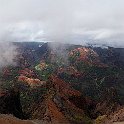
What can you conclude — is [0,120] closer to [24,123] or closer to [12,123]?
[12,123]

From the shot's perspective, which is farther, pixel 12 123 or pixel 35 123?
pixel 35 123

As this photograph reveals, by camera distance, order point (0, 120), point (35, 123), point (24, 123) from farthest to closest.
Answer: point (35, 123) < point (24, 123) < point (0, 120)

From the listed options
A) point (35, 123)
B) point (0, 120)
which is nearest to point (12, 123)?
point (0, 120)

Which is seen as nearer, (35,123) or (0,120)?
(0,120)

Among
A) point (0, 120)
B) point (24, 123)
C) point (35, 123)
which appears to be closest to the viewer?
point (0, 120)

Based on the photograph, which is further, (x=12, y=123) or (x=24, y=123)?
(x=24, y=123)

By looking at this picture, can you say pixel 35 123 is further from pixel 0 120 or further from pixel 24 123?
pixel 0 120

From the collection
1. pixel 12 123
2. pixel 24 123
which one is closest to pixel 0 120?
pixel 12 123
